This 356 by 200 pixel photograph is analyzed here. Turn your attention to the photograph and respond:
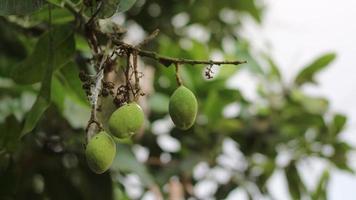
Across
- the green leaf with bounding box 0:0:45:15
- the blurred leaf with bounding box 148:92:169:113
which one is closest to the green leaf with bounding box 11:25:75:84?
the green leaf with bounding box 0:0:45:15

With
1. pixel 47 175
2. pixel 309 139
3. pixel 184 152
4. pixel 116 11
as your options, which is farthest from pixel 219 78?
pixel 116 11

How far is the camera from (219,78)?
6.11ft

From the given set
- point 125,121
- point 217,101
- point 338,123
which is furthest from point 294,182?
point 125,121

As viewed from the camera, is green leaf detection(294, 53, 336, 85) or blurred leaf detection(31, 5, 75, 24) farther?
green leaf detection(294, 53, 336, 85)

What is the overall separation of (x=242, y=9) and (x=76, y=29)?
127 centimetres

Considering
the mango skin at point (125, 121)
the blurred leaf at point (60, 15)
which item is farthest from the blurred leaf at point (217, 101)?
the mango skin at point (125, 121)

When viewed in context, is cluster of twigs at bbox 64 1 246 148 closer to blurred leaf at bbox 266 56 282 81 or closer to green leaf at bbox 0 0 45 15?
green leaf at bbox 0 0 45 15

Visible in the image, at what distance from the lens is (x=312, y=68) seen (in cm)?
201

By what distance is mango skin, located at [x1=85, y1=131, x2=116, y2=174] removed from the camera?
2.44 ft

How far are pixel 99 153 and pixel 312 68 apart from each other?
1372mm

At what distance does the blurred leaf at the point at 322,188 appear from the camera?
1808 millimetres

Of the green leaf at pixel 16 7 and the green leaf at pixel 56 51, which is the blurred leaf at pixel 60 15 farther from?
the green leaf at pixel 16 7

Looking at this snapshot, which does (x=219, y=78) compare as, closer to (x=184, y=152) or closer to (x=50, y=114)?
(x=184, y=152)

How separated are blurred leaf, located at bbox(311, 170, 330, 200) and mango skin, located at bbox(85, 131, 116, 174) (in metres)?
1.16
